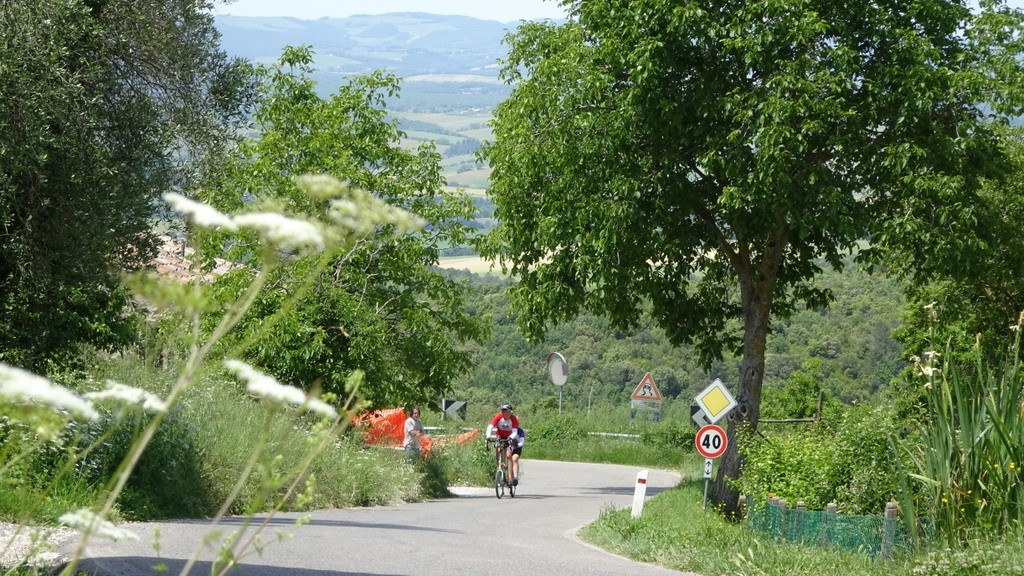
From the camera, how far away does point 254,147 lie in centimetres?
2703

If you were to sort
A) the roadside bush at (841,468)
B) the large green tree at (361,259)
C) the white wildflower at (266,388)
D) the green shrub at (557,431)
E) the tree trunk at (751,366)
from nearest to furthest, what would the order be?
Answer: 1. the white wildflower at (266,388)
2. the roadside bush at (841,468)
3. the tree trunk at (751,366)
4. the large green tree at (361,259)
5. the green shrub at (557,431)

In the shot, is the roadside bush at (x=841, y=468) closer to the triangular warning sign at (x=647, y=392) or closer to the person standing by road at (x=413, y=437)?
the person standing by road at (x=413, y=437)

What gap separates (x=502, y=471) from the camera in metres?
26.1

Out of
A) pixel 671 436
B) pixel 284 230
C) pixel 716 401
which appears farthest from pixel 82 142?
pixel 671 436

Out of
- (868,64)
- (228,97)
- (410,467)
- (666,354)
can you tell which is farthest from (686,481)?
(666,354)

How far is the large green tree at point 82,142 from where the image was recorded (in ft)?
32.4

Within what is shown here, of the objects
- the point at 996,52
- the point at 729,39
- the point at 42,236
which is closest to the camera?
the point at 42,236

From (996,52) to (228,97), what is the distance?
588 inches

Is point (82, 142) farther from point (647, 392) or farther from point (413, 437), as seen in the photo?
point (647, 392)

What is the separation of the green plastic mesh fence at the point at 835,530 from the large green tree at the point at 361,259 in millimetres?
10343

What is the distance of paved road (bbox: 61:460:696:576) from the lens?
436 inches

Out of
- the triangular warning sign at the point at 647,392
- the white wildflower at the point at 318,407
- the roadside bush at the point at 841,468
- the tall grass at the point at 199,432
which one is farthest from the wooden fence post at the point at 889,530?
the triangular warning sign at the point at 647,392

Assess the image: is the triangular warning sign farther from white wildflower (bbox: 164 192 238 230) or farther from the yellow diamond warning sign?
white wildflower (bbox: 164 192 238 230)

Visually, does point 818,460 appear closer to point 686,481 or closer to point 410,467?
point 410,467
